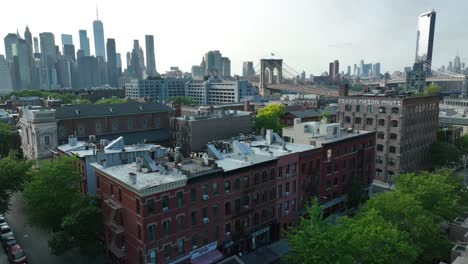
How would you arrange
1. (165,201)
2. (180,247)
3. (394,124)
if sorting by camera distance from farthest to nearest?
(394,124), (180,247), (165,201)

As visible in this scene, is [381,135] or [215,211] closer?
[215,211]

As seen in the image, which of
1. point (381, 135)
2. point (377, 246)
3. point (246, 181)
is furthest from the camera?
point (381, 135)

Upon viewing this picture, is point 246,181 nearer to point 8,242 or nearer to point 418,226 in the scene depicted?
point 418,226

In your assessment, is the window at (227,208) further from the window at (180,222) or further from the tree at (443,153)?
the tree at (443,153)

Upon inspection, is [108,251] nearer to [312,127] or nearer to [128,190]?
[128,190]

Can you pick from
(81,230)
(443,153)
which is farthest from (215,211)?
(443,153)

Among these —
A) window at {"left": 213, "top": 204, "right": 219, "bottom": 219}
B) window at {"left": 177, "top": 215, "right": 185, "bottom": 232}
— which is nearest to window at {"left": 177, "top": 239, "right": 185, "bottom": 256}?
window at {"left": 177, "top": 215, "right": 185, "bottom": 232}

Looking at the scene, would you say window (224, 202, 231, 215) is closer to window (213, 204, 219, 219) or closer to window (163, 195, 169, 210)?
window (213, 204, 219, 219)

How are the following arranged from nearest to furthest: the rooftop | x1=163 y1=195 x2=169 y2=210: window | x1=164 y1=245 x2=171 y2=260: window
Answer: x1=163 y1=195 x2=169 y2=210: window
x1=164 y1=245 x2=171 y2=260: window
the rooftop
